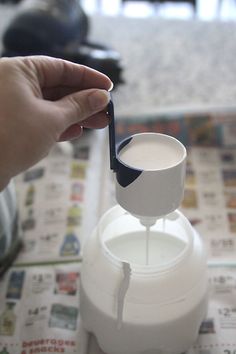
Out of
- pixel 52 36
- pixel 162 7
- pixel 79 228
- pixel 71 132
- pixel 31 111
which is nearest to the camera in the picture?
pixel 31 111

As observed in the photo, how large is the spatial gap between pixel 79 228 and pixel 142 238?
139 mm

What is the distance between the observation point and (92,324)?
51 cm

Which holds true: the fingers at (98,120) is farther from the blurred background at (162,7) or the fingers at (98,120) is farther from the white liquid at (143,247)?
the blurred background at (162,7)

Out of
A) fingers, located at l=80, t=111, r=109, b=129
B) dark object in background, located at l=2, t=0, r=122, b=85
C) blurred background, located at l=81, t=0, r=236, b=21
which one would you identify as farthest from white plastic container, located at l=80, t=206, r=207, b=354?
blurred background, located at l=81, t=0, r=236, b=21

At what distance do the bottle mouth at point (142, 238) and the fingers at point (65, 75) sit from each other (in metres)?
0.14

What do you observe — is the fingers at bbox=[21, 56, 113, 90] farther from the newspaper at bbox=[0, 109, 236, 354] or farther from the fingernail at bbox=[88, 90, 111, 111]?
the newspaper at bbox=[0, 109, 236, 354]

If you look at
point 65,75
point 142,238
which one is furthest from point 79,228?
point 65,75

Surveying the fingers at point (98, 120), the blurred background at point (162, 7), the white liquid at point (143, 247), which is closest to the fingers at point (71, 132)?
the fingers at point (98, 120)

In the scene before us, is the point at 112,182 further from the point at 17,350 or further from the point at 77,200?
the point at 17,350

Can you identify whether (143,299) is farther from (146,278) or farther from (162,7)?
(162,7)

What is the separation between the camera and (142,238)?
564 mm

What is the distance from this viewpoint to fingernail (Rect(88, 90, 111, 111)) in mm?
457

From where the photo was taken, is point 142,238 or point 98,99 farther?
point 142,238

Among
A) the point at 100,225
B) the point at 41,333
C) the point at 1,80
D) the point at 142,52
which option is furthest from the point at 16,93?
the point at 142,52
